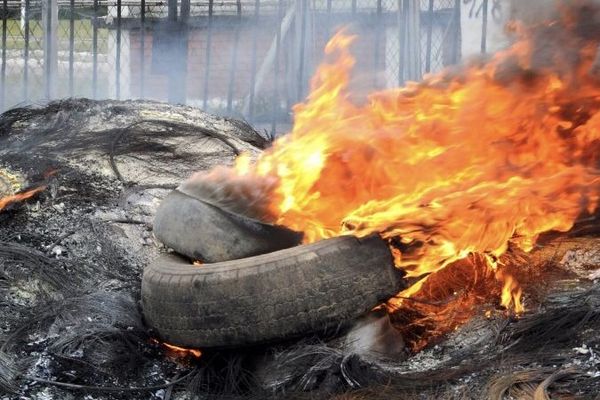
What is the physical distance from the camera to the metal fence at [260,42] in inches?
433

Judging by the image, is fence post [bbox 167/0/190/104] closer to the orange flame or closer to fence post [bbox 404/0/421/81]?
fence post [bbox 404/0/421/81]

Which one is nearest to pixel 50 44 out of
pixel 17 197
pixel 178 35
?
pixel 178 35

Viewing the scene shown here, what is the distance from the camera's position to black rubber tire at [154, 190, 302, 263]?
5.25 metres

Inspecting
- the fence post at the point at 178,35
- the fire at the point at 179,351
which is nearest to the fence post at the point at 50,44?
the fence post at the point at 178,35

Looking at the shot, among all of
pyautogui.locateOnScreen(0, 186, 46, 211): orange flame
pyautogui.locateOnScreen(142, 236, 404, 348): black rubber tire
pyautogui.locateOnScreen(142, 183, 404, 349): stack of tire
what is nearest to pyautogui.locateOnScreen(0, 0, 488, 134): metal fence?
pyautogui.locateOnScreen(0, 186, 46, 211): orange flame

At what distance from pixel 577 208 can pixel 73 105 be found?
188 inches

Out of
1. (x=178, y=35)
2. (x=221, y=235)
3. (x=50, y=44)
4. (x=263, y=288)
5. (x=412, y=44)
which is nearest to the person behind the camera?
(x=263, y=288)

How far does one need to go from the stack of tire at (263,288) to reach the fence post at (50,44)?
6903 millimetres

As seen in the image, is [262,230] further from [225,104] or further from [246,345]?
[225,104]

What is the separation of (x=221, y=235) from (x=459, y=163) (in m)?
1.53

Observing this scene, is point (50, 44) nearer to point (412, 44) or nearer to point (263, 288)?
point (412, 44)

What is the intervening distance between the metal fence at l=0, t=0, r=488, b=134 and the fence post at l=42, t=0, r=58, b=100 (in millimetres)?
13

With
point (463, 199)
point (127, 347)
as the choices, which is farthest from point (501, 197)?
point (127, 347)

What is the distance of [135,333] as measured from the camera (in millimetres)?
5422
